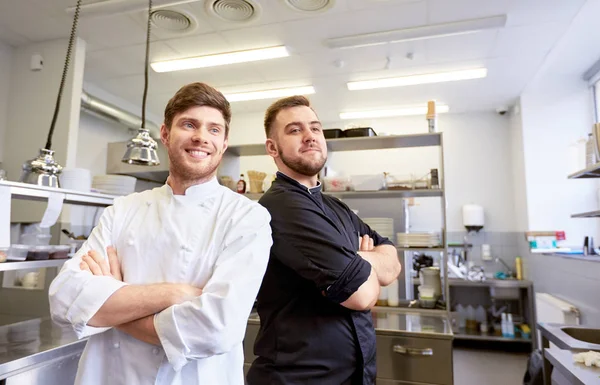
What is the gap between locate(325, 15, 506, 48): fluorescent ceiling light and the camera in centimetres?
336

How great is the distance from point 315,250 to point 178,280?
1.41ft

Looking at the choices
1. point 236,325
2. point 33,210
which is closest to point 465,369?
point 236,325

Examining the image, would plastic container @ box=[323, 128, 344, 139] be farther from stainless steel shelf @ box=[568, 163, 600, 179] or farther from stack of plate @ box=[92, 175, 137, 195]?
stack of plate @ box=[92, 175, 137, 195]

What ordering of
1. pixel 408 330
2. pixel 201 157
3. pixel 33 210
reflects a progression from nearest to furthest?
pixel 201 157 < pixel 408 330 < pixel 33 210

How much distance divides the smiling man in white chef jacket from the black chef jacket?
13 cm

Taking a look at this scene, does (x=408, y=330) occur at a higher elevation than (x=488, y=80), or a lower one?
lower

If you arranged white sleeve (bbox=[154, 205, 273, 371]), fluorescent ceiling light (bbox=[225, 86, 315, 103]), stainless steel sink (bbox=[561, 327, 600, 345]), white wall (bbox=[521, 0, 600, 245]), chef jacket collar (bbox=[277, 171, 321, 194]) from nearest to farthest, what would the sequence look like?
1. white sleeve (bbox=[154, 205, 273, 371])
2. chef jacket collar (bbox=[277, 171, 321, 194])
3. stainless steel sink (bbox=[561, 327, 600, 345])
4. white wall (bbox=[521, 0, 600, 245])
5. fluorescent ceiling light (bbox=[225, 86, 315, 103])

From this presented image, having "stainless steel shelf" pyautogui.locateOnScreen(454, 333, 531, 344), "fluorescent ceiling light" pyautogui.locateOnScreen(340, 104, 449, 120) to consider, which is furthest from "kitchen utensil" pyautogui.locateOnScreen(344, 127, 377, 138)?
"stainless steel shelf" pyautogui.locateOnScreen(454, 333, 531, 344)

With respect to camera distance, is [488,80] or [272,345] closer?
[272,345]

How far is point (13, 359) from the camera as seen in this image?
1.64 m

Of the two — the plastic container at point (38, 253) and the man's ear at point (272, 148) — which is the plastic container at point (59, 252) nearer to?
the plastic container at point (38, 253)

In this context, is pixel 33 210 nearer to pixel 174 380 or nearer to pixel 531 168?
pixel 174 380

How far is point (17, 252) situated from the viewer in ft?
6.53

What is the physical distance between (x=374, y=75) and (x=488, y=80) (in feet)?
4.60
